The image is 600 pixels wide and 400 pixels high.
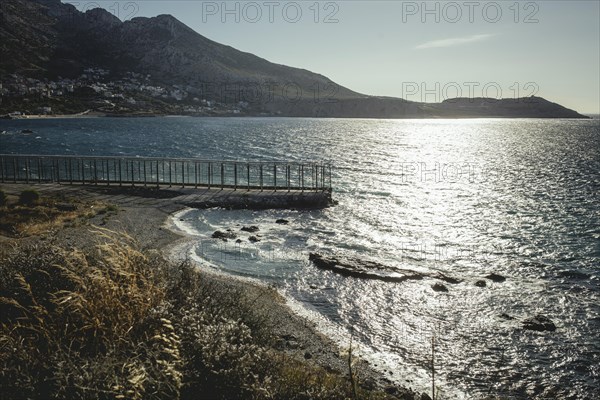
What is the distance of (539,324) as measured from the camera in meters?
22.7

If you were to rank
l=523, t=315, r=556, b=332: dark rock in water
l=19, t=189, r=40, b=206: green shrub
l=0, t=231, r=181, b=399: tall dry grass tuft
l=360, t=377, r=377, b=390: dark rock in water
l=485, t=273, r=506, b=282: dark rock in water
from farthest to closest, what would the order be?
l=19, t=189, r=40, b=206: green shrub < l=485, t=273, r=506, b=282: dark rock in water < l=523, t=315, r=556, b=332: dark rock in water < l=360, t=377, r=377, b=390: dark rock in water < l=0, t=231, r=181, b=399: tall dry grass tuft

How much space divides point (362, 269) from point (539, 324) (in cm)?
1070

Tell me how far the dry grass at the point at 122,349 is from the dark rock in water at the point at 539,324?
1490cm

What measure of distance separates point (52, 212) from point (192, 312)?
32941mm

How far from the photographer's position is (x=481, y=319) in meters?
23.4

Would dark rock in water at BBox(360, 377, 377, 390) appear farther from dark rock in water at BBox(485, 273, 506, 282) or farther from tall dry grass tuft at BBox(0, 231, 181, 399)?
dark rock in water at BBox(485, 273, 506, 282)

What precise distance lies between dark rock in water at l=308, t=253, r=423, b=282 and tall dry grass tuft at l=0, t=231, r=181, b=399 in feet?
62.5

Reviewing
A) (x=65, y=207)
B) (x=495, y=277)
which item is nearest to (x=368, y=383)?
(x=495, y=277)

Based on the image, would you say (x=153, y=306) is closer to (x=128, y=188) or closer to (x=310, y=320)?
(x=310, y=320)

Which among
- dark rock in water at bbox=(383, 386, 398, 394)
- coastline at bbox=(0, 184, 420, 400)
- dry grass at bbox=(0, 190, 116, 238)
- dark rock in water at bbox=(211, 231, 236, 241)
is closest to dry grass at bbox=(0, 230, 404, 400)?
coastline at bbox=(0, 184, 420, 400)

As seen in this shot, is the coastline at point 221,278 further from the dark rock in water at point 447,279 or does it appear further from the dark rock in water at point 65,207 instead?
the dark rock in water at point 447,279

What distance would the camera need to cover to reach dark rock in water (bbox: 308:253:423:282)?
28.9m

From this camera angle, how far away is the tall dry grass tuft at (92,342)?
27.0 ft

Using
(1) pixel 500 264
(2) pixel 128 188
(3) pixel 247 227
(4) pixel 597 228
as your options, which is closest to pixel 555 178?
(4) pixel 597 228
